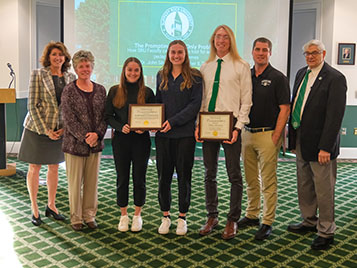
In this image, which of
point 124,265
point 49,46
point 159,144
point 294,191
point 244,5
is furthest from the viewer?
point 244,5

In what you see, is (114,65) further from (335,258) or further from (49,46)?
(335,258)

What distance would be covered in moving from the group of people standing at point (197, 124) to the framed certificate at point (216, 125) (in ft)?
0.22

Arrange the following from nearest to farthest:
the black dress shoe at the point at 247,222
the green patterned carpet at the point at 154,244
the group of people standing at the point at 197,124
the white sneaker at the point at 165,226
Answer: the green patterned carpet at the point at 154,244 → the group of people standing at the point at 197,124 → the white sneaker at the point at 165,226 → the black dress shoe at the point at 247,222

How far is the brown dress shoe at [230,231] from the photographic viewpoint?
3.39 metres

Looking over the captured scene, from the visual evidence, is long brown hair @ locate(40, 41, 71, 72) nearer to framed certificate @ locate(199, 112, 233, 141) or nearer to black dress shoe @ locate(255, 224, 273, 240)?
framed certificate @ locate(199, 112, 233, 141)

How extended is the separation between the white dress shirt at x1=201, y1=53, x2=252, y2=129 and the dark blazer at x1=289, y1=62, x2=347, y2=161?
0.47 metres

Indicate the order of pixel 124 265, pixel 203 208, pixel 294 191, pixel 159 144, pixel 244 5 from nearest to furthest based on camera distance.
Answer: pixel 124 265 → pixel 159 144 → pixel 203 208 → pixel 294 191 → pixel 244 5

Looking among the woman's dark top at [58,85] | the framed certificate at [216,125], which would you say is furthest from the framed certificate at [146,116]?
the woman's dark top at [58,85]

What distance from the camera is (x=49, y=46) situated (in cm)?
360

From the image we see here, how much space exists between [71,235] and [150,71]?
393 cm

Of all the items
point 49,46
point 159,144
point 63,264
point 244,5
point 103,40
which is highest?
point 244,5

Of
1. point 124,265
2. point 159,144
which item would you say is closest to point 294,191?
point 159,144

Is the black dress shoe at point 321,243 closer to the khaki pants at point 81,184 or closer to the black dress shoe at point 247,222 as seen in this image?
the black dress shoe at point 247,222

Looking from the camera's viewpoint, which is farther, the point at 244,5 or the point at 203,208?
the point at 244,5
